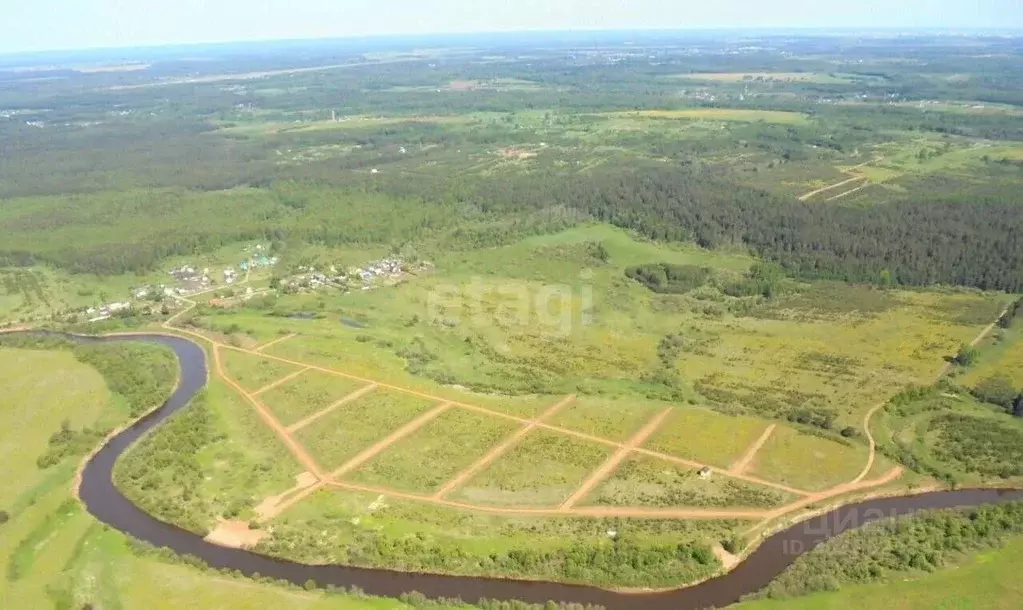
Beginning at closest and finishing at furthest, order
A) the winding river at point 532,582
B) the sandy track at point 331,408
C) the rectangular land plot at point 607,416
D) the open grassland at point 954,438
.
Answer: the winding river at point 532,582 → the open grassland at point 954,438 → the rectangular land plot at point 607,416 → the sandy track at point 331,408

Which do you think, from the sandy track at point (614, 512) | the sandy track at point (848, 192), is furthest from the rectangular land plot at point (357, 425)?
the sandy track at point (848, 192)

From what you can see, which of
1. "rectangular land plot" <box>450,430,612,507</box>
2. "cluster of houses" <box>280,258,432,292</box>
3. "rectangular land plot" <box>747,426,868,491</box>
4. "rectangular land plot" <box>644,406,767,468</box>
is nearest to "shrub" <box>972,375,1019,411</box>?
"rectangular land plot" <box>747,426,868,491</box>

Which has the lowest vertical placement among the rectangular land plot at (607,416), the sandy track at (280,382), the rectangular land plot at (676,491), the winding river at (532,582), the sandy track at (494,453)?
the winding river at (532,582)

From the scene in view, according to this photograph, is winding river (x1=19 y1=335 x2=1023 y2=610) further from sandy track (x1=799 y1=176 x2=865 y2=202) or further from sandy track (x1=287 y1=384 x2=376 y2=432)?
sandy track (x1=799 y1=176 x2=865 y2=202)

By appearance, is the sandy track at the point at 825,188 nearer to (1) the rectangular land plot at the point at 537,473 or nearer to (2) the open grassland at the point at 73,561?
(1) the rectangular land plot at the point at 537,473

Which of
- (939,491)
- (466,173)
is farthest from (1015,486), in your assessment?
(466,173)

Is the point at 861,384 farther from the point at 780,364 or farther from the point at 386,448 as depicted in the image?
the point at 386,448
